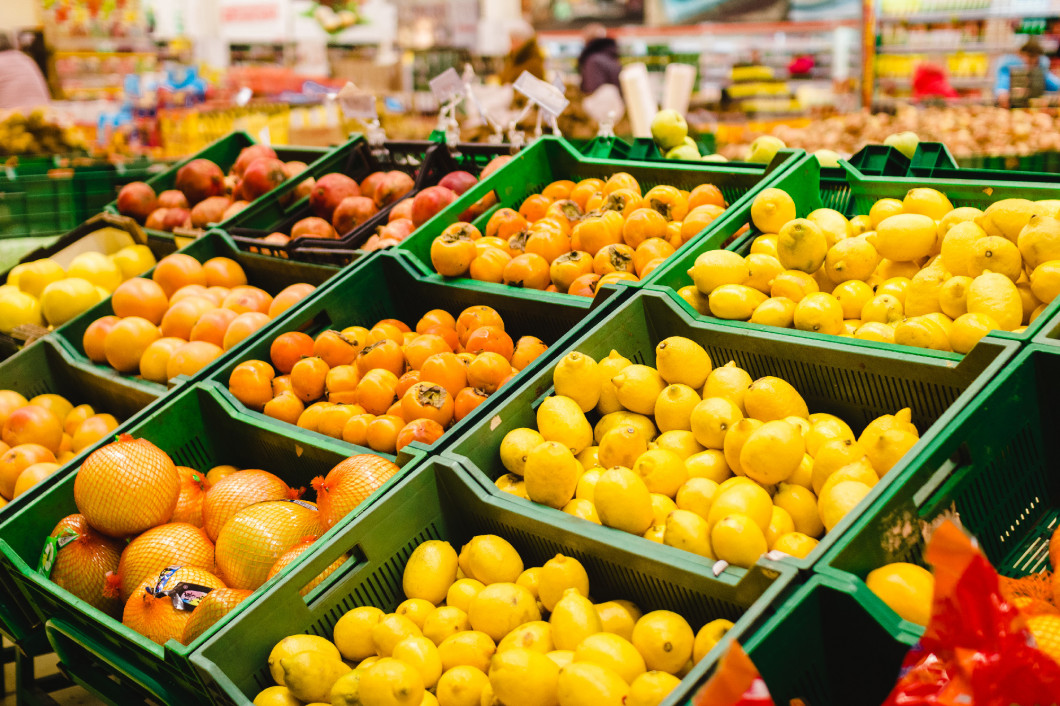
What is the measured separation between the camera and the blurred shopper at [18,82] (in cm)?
750

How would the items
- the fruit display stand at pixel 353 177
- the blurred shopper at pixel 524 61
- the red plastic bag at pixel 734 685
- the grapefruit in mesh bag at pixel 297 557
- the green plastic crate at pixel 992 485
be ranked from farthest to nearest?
the blurred shopper at pixel 524 61, the fruit display stand at pixel 353 177, the grapefruit in mesh bag at pixel 297 557, the green plastic crate at pixel 992 485, the red plastic bag at pixel 734 685

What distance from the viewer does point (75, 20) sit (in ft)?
36.8

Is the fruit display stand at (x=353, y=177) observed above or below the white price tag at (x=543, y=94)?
below

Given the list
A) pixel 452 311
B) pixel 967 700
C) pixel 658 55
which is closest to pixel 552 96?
pixel 452 311

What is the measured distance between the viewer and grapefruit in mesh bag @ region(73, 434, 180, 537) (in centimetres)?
195

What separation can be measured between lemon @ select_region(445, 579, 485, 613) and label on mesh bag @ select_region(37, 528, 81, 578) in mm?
1039

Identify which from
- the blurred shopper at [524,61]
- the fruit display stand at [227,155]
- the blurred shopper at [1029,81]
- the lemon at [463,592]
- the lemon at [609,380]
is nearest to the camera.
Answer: the lemon at [463,592]

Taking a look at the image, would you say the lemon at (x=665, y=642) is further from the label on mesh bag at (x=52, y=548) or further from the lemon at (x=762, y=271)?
the label on mesh bag at (x=52, y=548)

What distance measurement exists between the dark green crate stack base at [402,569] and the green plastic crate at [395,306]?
0.70 m

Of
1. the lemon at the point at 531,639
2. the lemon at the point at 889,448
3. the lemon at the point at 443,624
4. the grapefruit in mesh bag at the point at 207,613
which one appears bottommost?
the grapefruit in mesh bag at the point at 207,613

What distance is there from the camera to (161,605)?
1695 millimetres

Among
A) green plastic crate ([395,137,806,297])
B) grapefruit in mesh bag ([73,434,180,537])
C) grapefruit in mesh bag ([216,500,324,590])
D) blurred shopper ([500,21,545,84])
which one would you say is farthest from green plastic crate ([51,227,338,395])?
blurred shopper ([500,21,545,84])

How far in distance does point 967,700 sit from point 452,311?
1.94 meters

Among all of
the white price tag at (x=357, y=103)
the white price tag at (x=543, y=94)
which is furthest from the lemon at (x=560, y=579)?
the white price tag at (x=357, y=103)
